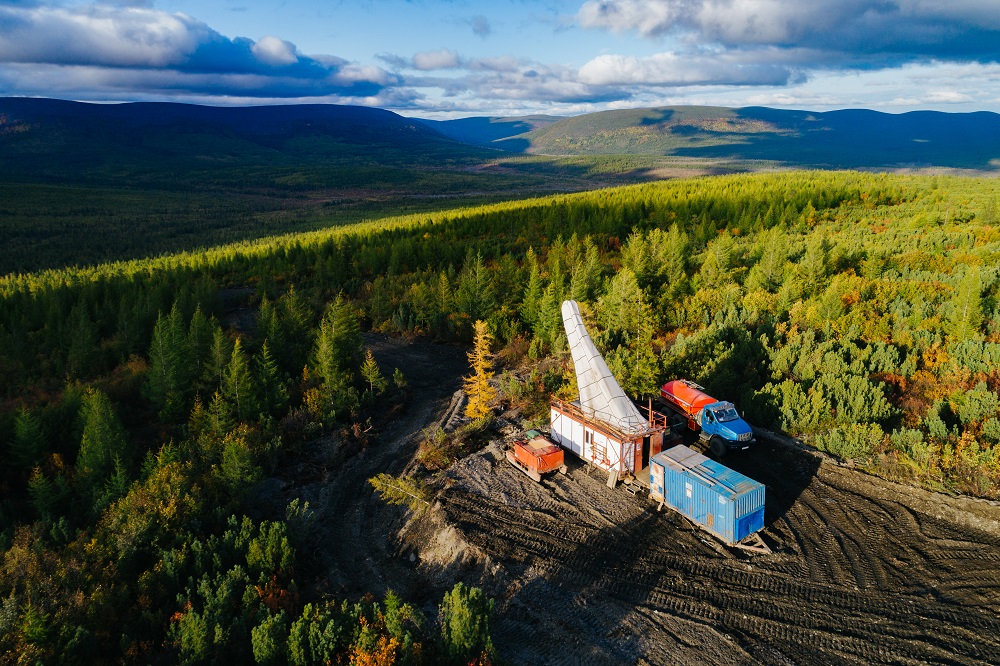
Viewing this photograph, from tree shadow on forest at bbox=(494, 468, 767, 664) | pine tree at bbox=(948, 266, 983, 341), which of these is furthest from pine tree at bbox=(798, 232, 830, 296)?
tree shadow on forest at bbox=(494, 468, 767, 664)

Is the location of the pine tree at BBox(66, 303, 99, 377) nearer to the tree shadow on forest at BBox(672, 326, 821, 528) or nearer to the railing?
the railing

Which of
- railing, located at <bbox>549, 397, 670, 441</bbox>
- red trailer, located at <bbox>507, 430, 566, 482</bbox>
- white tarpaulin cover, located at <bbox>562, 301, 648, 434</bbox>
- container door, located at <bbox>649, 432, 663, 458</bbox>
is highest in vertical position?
white tarpaulin cover, located at <bbox>562, 301, 648, 434</bbox>

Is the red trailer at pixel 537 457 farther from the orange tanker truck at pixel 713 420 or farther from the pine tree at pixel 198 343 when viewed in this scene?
the pine tree at pixel 198 343

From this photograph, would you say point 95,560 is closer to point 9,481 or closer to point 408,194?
point 9,481

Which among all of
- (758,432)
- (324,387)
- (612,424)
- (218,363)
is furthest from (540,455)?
(218,363)

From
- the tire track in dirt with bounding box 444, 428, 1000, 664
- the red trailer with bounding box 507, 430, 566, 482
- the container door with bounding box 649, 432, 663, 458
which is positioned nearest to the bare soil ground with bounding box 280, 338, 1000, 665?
the tire track in dirt with bounding box 444, 428, 1000, 664

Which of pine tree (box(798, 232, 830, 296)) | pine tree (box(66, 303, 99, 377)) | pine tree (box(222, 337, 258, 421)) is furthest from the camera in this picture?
pine tree (box(798, 232, 830, 296))

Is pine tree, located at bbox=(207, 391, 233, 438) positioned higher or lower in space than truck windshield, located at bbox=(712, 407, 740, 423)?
lower

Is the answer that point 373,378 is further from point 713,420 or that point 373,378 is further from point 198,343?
point 713,420

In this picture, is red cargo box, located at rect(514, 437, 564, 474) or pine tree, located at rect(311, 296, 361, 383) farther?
pine tree, located at rect(311, 296, 361, 383)

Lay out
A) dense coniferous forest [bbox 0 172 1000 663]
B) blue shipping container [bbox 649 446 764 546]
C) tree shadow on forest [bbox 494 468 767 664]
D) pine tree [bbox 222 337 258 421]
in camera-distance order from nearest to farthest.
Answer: dense coniferous forest [bbox 0 172 1000 663] < tree shadow on forest [bbox 494 468 767 664] < blue shipping container [bbox 649 446 764 546] < pine tree [bbox 222 337 258 421]
